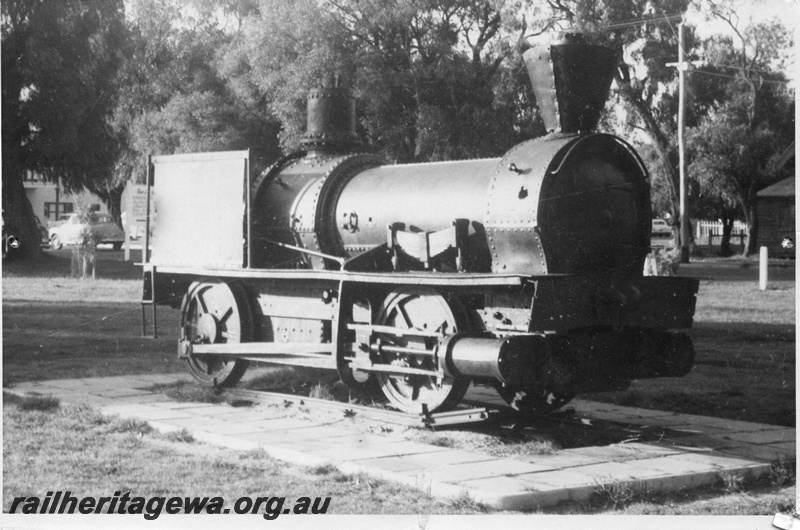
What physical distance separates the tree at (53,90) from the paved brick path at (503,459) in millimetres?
3286

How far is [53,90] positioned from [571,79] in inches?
319

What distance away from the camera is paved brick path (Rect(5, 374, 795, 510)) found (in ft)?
22.4

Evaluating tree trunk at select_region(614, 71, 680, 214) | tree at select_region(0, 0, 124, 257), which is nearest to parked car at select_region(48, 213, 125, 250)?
tree at select_region(0, 0, 124, 257)

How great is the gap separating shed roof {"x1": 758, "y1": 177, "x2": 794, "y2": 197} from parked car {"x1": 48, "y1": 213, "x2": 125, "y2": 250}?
848 inches

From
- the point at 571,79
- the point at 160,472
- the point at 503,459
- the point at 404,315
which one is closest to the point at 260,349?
the point at 404,315

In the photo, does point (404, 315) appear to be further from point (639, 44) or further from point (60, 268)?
point (60, 268)

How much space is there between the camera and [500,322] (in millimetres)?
8266

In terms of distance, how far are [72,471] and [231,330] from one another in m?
3.72

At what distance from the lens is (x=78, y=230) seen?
96.6 feet

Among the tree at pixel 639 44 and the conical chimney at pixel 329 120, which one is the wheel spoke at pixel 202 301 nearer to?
the conical chimney at pixel 329 120

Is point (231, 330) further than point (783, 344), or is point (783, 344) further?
point (783, 344)

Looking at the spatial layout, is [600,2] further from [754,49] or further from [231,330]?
[231,330]

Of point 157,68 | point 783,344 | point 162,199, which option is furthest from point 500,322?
point 783,344

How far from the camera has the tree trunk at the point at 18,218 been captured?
11637 millimetres
